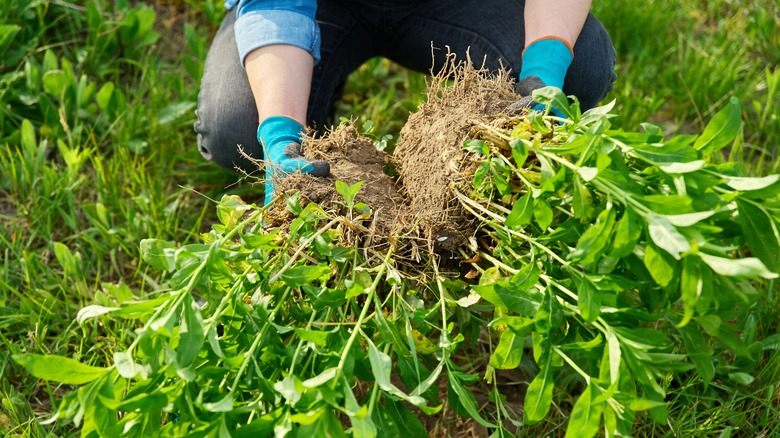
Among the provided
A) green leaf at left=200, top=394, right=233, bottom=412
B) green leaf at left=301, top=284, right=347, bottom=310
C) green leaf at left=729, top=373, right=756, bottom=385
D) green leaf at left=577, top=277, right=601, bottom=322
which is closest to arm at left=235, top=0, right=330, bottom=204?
green leaf at left=301, top=284, right=347, bottom=310

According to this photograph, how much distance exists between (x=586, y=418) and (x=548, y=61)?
2.88ft

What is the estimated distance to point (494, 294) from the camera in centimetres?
107

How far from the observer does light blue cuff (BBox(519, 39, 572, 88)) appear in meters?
1.57

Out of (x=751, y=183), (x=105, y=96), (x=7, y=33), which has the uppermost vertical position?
(x=751, y=183)

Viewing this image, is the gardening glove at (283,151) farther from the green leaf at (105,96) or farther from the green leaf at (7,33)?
the green leaf at (7,33)

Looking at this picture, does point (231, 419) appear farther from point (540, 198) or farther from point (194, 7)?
point (194, 7)

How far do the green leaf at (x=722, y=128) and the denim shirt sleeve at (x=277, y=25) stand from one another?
1.04m

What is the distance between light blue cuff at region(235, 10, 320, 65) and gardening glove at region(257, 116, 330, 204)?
0.73ft

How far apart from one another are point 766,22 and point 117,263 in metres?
2.37

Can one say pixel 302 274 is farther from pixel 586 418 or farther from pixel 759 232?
pixel 759 232

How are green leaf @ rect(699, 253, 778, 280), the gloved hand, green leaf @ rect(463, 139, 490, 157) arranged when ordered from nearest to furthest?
green leaf @ rect(699, 253, 778, 280)
green leaf @ rect(463, 139, 490, 157)
the gloved hand

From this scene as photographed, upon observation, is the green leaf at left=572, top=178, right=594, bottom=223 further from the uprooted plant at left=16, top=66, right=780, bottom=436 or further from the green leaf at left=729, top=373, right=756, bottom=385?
the green leaf at left=729, top=373, right=756, bottom=385

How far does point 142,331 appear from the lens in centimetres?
95

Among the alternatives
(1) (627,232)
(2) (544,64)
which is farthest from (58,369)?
(2) (544,64)
